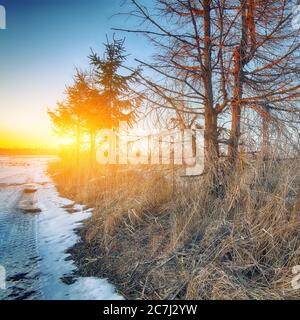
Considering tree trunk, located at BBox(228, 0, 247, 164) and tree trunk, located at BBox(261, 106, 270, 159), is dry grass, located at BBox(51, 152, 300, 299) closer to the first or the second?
tree trunk, located at BBox(261, 106, 270, 159)

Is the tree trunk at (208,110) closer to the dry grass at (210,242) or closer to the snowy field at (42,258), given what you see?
the dry grass at (210,242)

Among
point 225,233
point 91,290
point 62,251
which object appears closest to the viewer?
point 91,290

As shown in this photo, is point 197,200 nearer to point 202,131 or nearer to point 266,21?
point 202,131

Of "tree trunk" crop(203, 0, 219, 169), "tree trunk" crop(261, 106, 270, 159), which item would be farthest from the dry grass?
"tree trunk" crop(203, 0, 219, 169)

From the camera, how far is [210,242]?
2500mm

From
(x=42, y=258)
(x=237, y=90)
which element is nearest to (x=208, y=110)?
(x=237, y=90)

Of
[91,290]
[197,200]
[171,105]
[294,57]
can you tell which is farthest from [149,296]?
[294,57]

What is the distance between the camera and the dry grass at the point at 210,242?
2100 millimetres

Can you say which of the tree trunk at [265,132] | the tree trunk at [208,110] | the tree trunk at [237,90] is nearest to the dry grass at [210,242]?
the tree trunk at [265,132]

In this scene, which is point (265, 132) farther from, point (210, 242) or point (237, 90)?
point (210, 242)

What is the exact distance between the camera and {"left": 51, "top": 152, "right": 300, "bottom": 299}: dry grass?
2.10 meters

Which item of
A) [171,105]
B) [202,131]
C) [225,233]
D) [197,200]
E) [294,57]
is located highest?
[294,57]

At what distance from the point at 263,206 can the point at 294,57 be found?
2210 mm
